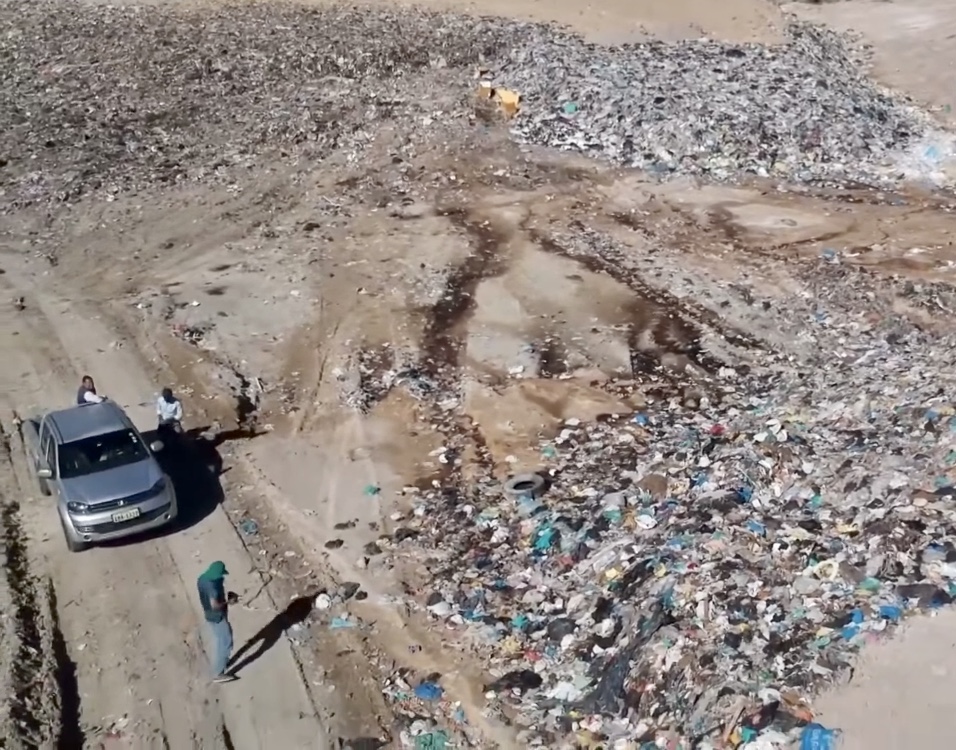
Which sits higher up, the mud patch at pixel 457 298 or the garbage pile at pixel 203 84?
the garbage pile at pixel 203 84

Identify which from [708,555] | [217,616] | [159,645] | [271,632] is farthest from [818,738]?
[159,645]

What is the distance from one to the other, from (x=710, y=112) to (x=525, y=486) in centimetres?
1427

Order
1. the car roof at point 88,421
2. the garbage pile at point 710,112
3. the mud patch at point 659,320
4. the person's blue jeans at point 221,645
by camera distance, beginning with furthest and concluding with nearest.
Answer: the garbage pile at point 710,112, the mud patch at point 659,320, the car roof at point 88,421, the person's blue jeans at point 221,645

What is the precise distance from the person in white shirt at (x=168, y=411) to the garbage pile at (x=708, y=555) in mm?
3791

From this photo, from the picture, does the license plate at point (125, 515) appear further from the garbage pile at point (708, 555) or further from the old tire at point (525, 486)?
the old tire at point (525, 486)

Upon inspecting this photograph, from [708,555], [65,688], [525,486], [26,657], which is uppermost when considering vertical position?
[708,555]

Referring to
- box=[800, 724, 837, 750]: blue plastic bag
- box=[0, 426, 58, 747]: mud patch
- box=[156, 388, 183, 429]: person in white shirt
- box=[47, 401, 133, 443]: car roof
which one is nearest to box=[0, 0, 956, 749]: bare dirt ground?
box=[0, 426, 58, 747]: mud patch

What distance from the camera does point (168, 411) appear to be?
1589 cm

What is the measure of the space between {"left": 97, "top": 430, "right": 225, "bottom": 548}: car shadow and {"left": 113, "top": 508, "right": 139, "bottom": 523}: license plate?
577 mm

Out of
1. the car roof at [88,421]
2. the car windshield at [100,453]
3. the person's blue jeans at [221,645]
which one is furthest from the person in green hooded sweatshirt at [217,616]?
the car roof at [88,421]

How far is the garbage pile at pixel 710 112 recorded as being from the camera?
1008 inches

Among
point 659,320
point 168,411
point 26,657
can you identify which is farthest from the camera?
point 659,320

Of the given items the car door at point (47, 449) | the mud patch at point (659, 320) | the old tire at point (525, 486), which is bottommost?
the mud patch at point (659, 320)

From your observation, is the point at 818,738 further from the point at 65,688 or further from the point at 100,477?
the point at 100,477
